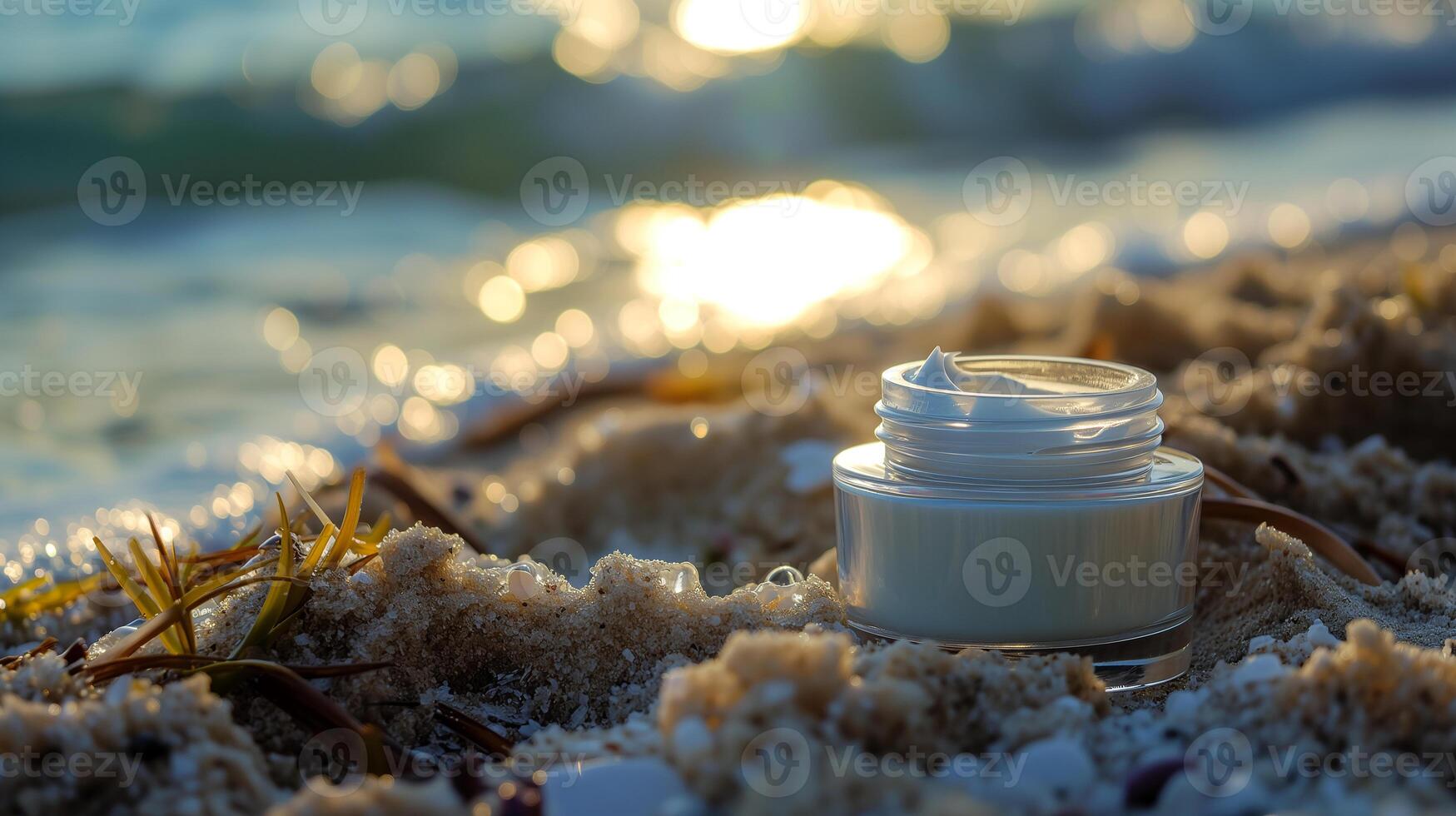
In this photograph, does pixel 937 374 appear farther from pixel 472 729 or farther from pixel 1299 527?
pixel 472 729

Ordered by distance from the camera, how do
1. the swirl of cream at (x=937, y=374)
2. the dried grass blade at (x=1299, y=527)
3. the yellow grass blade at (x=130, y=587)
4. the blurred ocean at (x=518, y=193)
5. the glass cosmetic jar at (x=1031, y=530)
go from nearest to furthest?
the yellow grass blade at (x=130, y=587), the glass cosmetic jar at (x=1031, y=530), the swirl of cream at (x=937, y=374), the dried grass blade at (x=1299, y=527), the blurred ocean at (x=518, y=193)

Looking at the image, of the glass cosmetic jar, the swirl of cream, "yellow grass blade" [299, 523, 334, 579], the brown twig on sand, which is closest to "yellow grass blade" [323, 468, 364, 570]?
"yellow grass blade" [299, 523, 334, 579]

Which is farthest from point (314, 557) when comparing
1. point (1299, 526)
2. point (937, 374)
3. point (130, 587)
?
Result: point (1299, 526)

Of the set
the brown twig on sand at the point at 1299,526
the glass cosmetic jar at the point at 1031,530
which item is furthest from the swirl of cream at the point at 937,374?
the brown twig on sand at the point at 1299,526

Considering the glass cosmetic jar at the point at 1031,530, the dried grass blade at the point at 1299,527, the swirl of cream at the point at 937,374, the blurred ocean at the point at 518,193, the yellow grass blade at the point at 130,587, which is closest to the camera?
the yellow grass blade at the point at 130,587

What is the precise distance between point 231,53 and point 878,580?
11605 millimetres

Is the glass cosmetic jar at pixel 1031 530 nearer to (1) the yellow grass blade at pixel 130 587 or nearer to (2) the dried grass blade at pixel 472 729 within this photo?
(2) the dried grass blade at pixel 472 729

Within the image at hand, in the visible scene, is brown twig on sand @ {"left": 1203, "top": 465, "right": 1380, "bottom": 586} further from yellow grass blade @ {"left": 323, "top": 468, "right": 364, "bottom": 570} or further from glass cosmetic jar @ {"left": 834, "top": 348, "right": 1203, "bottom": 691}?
yellow grass blade @ {"left": 323, "top": 468, "right": 364, "bottom": 570}

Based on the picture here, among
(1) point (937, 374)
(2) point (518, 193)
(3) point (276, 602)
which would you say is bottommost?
(3) point (276, 602)

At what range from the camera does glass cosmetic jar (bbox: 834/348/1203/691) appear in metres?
1.54

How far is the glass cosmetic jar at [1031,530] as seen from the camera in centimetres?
154

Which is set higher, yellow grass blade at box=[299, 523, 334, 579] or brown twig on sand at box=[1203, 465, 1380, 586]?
yellow grass blade at box=[299, 523, 334, 579]

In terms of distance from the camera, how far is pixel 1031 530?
5.05ft

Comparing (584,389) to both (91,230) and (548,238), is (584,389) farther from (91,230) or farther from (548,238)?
(91,230)
